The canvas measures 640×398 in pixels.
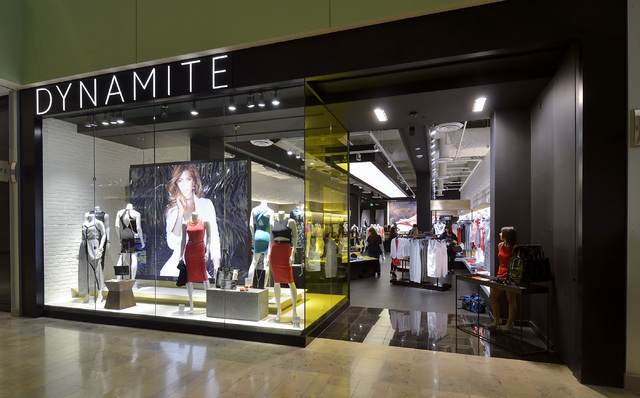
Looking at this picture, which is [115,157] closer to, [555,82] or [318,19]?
[318,19]

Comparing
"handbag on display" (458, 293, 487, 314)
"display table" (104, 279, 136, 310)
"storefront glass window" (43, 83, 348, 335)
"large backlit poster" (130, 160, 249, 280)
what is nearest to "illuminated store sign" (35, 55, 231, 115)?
"storefront glass window" (43, 83, 348, 335)

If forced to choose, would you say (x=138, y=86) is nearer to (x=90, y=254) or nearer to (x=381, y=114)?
(x=90, y=254)

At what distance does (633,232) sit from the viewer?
3.03 meters

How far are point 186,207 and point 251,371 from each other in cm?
272

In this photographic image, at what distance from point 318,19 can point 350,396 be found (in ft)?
12.3

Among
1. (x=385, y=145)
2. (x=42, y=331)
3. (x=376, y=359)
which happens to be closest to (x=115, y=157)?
(x=42, y=331)

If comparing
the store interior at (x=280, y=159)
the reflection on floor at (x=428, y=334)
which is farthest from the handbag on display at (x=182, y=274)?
the reflection on floor at (x=428, y=334)

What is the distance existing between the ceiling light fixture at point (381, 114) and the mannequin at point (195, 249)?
291cm

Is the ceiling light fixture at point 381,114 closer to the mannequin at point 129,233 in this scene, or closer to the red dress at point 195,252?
the red dress at point 195,252

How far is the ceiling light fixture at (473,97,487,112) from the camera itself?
472 centimetres

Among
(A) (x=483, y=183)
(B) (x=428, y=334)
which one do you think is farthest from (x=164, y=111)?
(A) (x=483, y=183)

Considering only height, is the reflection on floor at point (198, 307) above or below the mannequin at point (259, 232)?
below

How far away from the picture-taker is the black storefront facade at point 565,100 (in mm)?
3082

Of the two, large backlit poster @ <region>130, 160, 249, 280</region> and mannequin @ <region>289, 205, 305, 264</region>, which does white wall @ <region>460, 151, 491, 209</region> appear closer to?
mannequin @ <region>289, 205, 305, 264</region>
